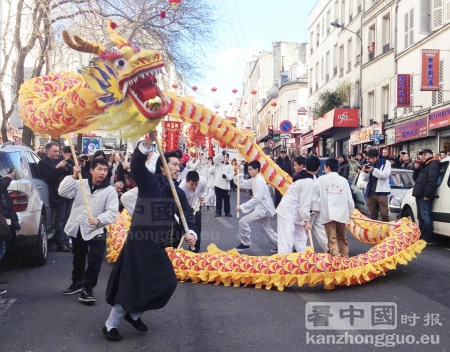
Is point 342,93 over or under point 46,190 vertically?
over

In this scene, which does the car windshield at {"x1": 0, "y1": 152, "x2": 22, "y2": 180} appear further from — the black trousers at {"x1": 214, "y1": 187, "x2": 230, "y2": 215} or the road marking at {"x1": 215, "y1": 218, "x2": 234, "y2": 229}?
the black trousers at {"x1": 214, "y1": 187, "x2": 230, "y2": 215}

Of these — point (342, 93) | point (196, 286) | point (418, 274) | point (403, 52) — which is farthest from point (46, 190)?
point (342, 93)

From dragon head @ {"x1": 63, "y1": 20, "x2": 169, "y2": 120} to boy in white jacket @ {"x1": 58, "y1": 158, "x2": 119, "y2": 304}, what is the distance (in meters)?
1.58

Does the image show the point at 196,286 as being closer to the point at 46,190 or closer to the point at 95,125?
the point at 95,125

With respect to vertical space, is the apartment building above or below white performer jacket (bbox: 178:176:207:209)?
above

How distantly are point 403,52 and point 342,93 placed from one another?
7899 millimetres

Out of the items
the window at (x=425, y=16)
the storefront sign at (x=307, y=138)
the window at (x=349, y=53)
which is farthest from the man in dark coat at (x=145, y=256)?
the storefront sign at (x=307, y=138)

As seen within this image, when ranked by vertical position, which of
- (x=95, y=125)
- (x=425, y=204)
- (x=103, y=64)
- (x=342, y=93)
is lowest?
(x=425, y=204)

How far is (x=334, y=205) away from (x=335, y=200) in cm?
7

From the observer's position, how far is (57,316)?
5762mm

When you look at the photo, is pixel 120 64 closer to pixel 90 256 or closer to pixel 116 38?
pixel 116 38

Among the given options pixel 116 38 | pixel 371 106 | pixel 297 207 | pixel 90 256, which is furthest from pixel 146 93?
pixel 371 106

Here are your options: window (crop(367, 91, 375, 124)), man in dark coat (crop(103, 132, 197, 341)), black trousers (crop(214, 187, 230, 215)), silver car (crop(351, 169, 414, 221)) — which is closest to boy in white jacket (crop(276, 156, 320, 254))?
man in dark coat (crop(103, 132, 197, 341))

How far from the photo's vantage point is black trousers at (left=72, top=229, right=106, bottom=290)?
616 cm
